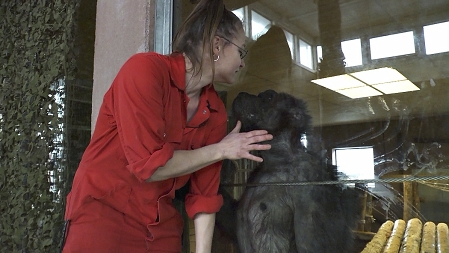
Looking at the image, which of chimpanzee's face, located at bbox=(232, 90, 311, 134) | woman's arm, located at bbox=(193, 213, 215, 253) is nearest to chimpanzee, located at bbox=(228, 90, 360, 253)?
chimpanzee's face, located at bbox=(232, 90, 311, 134)

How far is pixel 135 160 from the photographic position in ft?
3.59

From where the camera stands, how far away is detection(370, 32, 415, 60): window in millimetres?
1313

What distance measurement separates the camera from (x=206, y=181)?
54.7 inches

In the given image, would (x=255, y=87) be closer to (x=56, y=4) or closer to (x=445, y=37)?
(x=445, y=37)

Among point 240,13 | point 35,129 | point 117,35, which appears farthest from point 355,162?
point 35,129

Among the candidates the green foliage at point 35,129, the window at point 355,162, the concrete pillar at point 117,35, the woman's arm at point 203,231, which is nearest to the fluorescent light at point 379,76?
the window at point 355,162

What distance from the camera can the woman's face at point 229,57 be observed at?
4.26 ft

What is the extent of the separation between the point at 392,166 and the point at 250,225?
0.57m

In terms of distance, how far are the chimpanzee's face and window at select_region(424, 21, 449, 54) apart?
0.47 metres

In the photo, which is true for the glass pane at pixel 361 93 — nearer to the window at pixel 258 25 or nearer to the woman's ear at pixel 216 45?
the window at pixel 258 25

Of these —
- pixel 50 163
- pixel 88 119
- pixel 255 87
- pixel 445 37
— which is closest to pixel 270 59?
pixel 255 87

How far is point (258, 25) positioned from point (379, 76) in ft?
1.87

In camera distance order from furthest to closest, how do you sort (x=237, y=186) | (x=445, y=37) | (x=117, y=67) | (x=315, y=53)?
(x=117, y=67) → (x=237, y=186) → (x=315, y=53) → (x=445, y=37)

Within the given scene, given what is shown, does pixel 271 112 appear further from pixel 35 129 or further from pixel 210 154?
pixel 35 129
